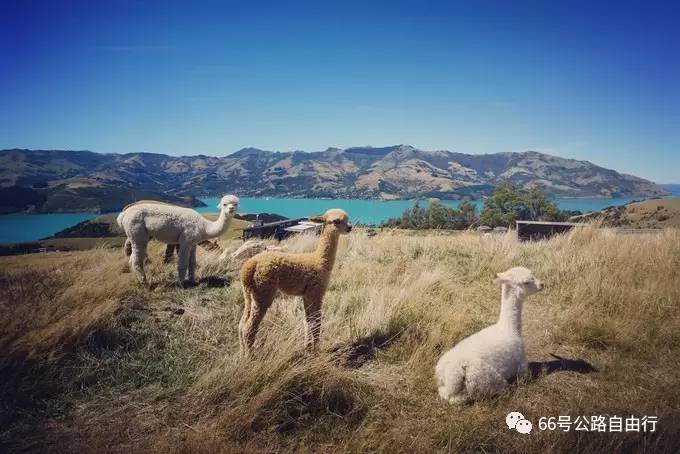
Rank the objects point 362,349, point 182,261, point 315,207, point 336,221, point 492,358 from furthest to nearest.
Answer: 1. point 315,207
2. point 182,261
3. point 362,349
4. point 336,221
5. point 492,358

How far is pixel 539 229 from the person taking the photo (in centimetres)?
1122

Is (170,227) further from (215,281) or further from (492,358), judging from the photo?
(492,358)

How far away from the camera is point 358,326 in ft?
14.6

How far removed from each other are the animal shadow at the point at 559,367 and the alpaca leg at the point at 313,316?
2.11 meters

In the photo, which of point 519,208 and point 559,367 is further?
point 519,208

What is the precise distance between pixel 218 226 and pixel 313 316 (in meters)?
3.25

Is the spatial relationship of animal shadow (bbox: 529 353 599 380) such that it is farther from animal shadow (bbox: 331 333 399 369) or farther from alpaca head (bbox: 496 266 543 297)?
animal shadow (bbox: 331 333 399 369)

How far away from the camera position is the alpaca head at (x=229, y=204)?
6.11 meters

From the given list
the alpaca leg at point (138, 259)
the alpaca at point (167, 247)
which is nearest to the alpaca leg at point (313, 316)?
the alpaca leg at point (138, 259)

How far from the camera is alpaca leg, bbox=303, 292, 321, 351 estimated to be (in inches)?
141

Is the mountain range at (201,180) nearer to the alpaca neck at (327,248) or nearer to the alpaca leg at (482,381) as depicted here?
the alpaca neck at (327,248)

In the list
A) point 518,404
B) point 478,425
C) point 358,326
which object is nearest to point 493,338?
point 518,404

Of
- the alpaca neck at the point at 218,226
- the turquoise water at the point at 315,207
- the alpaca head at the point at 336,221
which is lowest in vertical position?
the turquoise water at the point at 315,207

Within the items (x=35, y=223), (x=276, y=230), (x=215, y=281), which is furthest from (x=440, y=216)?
(x=35, y=223)
